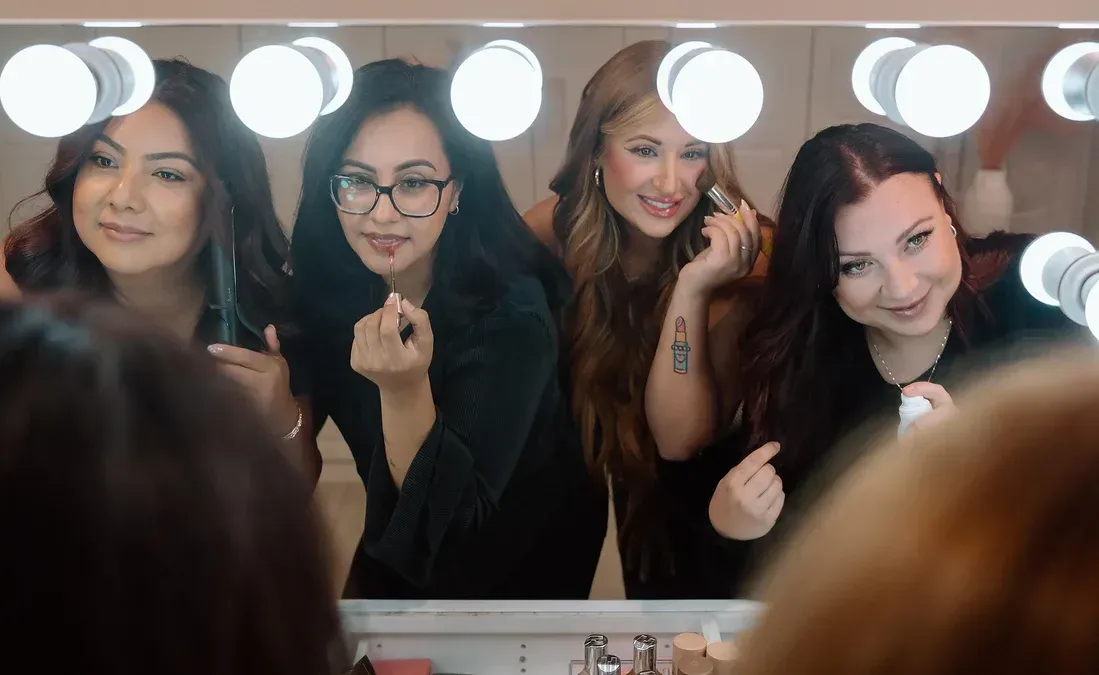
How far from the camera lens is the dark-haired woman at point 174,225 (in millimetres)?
1124

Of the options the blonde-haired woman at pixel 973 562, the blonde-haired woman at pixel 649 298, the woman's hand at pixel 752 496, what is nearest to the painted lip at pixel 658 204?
the blonde-haired woman at pixel 649 298

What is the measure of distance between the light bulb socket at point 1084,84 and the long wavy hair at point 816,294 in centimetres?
16

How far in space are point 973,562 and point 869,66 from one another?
85 cm

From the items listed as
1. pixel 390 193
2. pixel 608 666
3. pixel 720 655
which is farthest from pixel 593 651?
pixel 390 193

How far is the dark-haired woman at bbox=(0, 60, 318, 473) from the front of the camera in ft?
3.69

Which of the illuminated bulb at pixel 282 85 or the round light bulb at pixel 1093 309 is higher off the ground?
the illuminated bulb at pixel 282 85

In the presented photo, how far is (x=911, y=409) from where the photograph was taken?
3.77ft

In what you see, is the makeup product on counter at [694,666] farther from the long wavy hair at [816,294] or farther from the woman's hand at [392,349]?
the woman's hand at [392,349]

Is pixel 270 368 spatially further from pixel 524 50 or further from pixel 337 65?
pixel 524 50

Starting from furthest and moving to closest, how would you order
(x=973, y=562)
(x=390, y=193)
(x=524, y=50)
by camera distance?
1. (x=390, y=193)
2. (x=524, y=50)
3. (x=973, y=562)

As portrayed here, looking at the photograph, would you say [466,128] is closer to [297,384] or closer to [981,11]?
[297,384]

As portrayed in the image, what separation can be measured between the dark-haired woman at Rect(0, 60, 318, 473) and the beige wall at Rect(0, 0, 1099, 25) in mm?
166

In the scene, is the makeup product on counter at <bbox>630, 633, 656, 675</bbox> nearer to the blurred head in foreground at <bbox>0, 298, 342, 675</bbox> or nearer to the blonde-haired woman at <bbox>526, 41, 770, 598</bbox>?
the blonde-haired woman at <bbox>526, 41, 770, 598</bbox>

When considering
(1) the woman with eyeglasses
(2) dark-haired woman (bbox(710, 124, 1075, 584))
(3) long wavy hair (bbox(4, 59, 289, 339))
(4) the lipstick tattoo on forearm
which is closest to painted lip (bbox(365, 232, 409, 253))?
(1) the woman with eyeglasses
